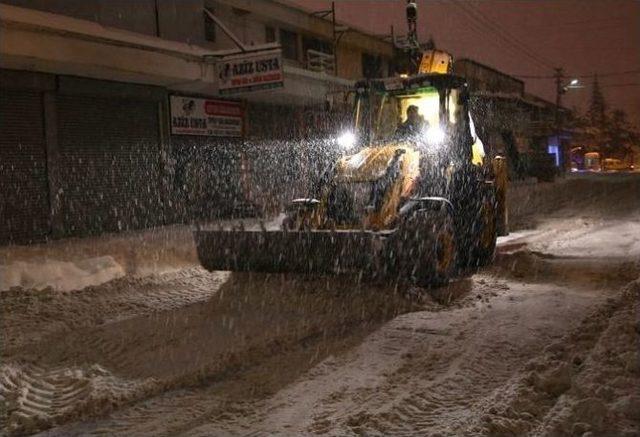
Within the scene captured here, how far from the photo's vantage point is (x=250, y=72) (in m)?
15.6

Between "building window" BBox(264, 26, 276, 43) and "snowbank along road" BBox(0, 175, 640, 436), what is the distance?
1414cm

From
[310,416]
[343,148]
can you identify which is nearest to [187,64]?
[343,148]

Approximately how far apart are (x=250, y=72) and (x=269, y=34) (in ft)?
27.4

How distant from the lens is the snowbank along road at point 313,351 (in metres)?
4.62

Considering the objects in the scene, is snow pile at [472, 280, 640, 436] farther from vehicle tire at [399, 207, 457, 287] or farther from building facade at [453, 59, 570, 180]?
building facade at [453, 59, 570, 180]

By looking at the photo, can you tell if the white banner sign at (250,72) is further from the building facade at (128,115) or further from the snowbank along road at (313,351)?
the snowbank along road at (313,351)

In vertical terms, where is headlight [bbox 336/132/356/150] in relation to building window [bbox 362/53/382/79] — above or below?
below

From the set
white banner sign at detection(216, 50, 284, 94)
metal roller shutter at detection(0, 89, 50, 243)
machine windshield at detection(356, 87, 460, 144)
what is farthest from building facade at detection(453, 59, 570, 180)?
metal roller shutter at detection(0, 89, 50, 243)

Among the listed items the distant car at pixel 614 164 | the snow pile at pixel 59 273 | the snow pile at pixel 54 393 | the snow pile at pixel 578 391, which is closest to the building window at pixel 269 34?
the snow pile at pixel 59 273

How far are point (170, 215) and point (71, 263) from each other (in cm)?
745

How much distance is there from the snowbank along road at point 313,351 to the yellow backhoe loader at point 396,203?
1.36 feet

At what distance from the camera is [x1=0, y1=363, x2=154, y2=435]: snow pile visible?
194 inches

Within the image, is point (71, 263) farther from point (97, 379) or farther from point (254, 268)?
point (97, 379)

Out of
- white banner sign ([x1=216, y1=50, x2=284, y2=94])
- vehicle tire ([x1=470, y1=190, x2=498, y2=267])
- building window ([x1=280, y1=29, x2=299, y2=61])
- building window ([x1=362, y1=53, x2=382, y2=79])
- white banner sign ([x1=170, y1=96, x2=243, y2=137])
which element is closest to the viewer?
vehicle tire ([x1=470, y1=190, x2=498, y2=267])
